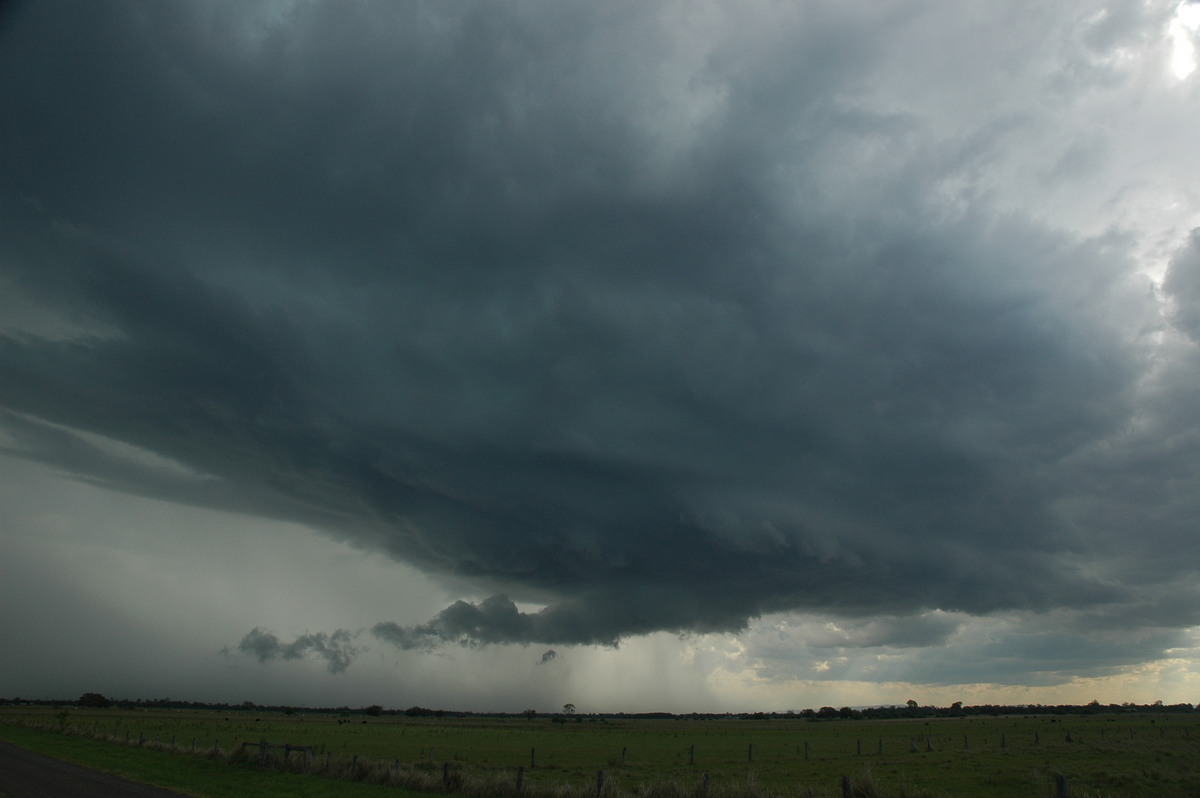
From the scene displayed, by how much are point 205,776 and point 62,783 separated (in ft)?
21.3

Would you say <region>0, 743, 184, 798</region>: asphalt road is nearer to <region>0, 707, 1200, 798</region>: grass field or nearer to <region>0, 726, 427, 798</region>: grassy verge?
<region>0, 726, 427, 798</region>: grassy verge

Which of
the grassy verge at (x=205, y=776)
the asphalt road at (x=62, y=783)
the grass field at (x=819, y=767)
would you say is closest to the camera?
the asphalt road at (x=62, y=783)

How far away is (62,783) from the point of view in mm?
28047

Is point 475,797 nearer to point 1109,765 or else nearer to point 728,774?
point 728,774

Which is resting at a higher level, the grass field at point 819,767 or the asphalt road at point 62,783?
the asphalt road at point 62,783

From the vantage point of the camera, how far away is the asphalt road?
24.9 meters

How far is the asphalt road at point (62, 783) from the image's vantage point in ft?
81.6

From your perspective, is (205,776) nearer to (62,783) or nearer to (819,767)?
(62,783)

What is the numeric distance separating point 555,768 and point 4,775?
3421 centimetres

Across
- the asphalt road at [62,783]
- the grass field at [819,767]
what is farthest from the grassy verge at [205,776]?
the grass field at [819,767]

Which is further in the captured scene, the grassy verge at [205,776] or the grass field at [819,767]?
the grass field at [819,767]

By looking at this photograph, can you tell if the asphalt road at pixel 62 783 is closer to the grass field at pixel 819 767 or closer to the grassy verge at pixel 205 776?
the grassy verge at pixel 205 776

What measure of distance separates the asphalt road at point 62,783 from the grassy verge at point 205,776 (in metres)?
1.02

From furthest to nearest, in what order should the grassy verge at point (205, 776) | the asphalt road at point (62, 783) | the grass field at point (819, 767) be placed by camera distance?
the grass field at point (819, 767) → the grassy verge at point (205, 776) → the asphalt road at point (62, 783)
